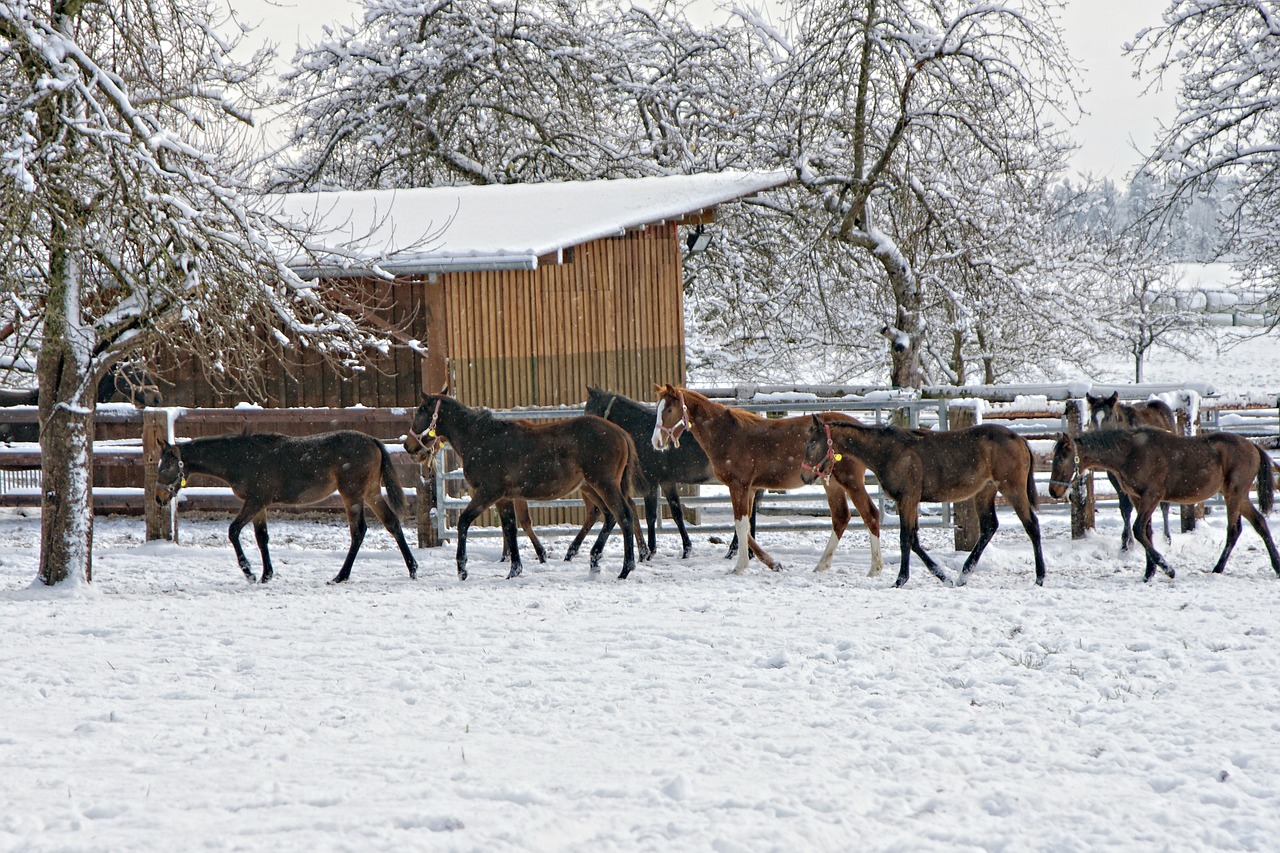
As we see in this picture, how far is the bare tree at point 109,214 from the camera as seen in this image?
293 inches

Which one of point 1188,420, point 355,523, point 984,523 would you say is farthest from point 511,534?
point 1188,420

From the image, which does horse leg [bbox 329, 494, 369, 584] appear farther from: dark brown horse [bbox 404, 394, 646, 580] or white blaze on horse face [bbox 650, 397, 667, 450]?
white blaze on horse face [bbox 650, 397, 667, 450]

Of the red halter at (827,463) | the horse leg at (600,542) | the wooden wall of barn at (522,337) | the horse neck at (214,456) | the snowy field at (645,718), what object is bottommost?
the snowy field at (645,718)

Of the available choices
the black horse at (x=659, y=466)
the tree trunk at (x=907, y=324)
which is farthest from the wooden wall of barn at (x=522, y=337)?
the tree trunk at (x=907, y=324)

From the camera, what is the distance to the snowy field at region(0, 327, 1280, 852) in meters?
3.85

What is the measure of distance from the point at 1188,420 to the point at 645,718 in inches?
380

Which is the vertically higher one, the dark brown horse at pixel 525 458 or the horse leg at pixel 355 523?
the dark brown horse at pixel 525 458

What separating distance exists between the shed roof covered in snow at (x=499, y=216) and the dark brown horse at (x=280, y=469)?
181 cm

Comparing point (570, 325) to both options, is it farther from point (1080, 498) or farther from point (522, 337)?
point (1080, 498)

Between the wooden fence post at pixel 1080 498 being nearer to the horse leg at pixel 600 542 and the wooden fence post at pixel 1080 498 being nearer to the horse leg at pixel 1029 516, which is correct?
the horse leg at pixel 1029 516

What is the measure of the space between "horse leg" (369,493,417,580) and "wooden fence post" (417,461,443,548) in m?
1.61

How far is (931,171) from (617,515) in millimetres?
11377

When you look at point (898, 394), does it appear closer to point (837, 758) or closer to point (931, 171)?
point (931, 171)

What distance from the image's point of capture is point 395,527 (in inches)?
393
